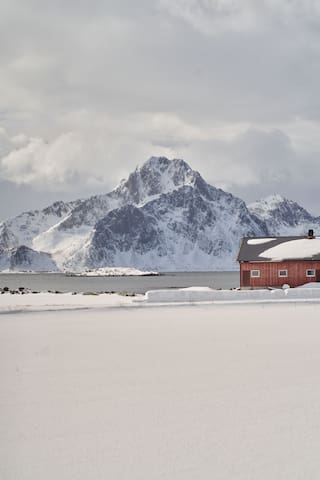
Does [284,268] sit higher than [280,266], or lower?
lower

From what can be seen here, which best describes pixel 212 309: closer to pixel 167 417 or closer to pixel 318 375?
pixel 318 375

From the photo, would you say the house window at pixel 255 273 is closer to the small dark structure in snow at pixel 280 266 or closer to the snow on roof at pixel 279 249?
the small dark structure in snow at pixel 280 266

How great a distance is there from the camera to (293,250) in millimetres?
61031

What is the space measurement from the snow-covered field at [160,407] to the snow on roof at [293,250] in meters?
40.3

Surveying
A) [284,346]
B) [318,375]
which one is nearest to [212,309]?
[284,346]

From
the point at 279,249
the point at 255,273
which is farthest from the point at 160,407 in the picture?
the point at 279,249

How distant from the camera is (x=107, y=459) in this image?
7699 mm

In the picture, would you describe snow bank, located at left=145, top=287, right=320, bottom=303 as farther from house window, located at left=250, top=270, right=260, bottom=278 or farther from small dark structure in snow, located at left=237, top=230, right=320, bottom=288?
house window, located at left=250, top=270, right=260, bottom=278

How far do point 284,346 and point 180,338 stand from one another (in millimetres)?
4135

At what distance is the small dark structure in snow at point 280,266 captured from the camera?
59094 mm

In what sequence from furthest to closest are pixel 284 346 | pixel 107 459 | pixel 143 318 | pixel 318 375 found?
pixel 143 318 < pixel 284 346 < pixel 318 375 < pixel 107 459

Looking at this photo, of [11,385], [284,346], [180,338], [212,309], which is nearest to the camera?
[11,385]

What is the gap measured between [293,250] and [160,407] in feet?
174

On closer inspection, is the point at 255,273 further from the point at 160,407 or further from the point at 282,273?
the point at 160,407
